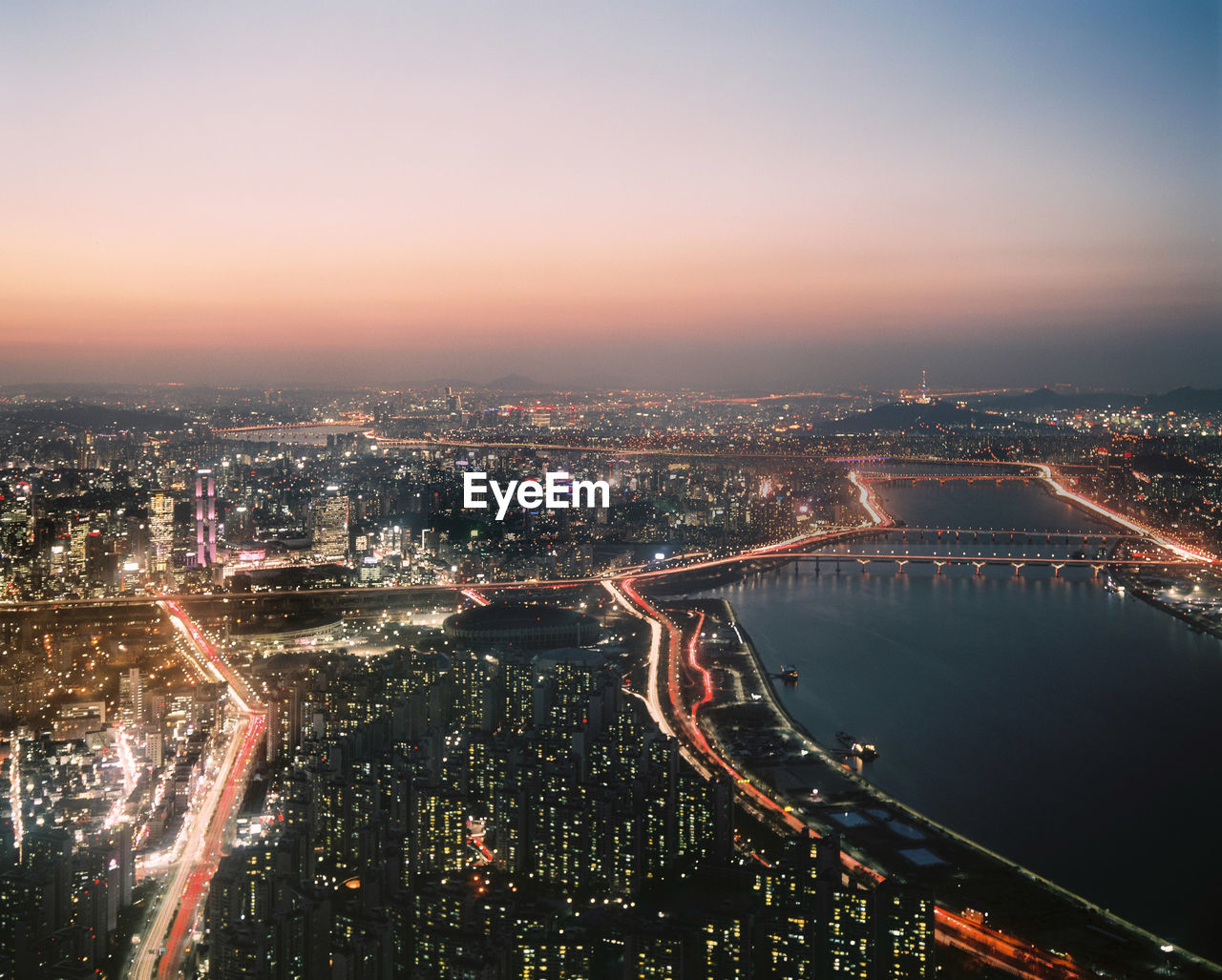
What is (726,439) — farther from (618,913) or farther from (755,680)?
(618,913)

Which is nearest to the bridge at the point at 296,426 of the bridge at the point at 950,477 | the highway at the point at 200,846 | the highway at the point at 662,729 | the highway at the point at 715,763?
the bridge at the point at 950,477

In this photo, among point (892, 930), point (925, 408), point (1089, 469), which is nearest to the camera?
point (892, 930)

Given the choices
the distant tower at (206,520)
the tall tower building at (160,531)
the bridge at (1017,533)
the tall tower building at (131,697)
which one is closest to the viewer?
the tall tower building at (131,697)

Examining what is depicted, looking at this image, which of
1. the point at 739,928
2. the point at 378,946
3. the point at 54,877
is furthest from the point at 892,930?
the point at 54,877

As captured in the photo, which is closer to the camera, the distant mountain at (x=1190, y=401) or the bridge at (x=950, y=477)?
the distant mountain at (x=1190, y=401)

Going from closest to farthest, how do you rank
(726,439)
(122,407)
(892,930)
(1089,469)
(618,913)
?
(892,930) < (618,913) < (122,407) < (1089,469) < (726,439)

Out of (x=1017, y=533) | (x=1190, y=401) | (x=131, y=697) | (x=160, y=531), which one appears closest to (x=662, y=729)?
(x=131, y=697)

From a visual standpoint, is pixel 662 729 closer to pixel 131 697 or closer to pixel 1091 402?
pixel 131 697

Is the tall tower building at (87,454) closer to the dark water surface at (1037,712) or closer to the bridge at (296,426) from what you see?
the bridge at (296,426)
